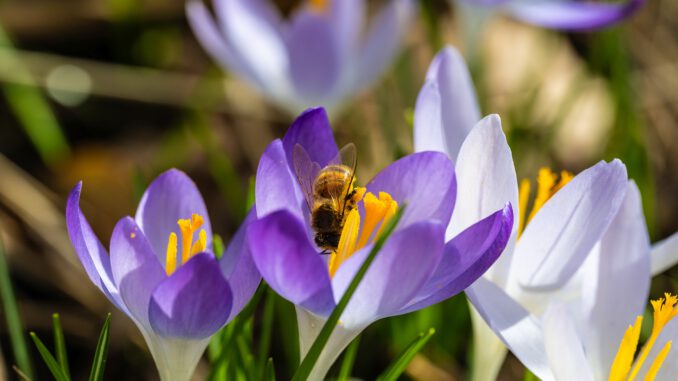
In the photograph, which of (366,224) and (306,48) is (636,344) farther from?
(306,48)

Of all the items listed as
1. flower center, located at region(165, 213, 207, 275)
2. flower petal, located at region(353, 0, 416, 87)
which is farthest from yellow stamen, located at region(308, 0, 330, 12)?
flower center, located at region(165, 213, 207, 275)

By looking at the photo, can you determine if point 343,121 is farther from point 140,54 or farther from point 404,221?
point 404,221

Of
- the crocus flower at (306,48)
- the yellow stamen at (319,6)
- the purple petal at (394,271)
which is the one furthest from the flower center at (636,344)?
the yellow stamen at (319,6)

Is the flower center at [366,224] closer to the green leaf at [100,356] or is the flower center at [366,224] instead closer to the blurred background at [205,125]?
the green leaf at [100,356]

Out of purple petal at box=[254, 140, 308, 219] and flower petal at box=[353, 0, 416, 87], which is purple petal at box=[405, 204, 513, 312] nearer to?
purple petal at box=[254, 140, 308, 219]

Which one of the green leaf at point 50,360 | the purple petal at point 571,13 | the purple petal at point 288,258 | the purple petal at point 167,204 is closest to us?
the purple petal at point 288,258

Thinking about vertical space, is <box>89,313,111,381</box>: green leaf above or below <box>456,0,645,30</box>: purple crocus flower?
below
